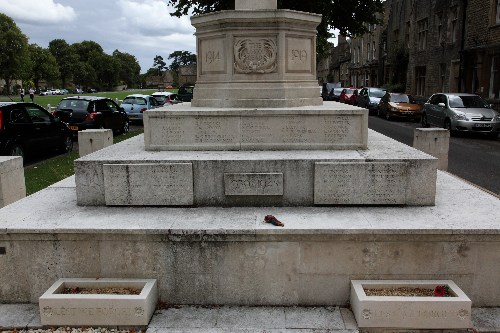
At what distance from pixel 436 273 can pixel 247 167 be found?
2.34 meters

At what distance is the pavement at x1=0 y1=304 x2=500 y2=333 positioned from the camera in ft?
13.8

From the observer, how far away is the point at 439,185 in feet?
21.5

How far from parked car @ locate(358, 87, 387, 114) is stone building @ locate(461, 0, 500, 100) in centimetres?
548

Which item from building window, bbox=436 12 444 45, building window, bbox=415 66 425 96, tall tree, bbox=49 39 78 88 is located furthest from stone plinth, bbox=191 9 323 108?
tall tree, bbox=49 39 78 88

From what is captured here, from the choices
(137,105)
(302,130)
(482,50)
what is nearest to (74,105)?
(137,105)

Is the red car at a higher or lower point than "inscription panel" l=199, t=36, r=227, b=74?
lower

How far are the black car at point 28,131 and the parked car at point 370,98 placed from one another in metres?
20.6

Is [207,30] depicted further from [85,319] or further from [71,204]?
[85,319]

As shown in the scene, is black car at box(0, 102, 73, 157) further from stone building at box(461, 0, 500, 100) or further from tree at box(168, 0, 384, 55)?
stone building at box(461, 0, 500, 100)

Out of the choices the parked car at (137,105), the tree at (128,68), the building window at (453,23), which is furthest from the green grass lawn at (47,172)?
A: the tree at (128,68)

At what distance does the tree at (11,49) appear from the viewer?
6782 cm

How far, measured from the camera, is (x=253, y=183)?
17.9ft

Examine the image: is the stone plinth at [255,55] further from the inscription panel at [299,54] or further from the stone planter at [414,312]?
the stone planter at [414,312]

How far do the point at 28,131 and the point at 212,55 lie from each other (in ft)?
23.9
